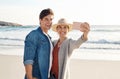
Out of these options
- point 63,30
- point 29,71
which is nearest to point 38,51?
point 29,71

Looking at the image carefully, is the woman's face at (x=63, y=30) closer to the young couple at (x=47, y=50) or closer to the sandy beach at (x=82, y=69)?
the young couple at (x=47, y=50)

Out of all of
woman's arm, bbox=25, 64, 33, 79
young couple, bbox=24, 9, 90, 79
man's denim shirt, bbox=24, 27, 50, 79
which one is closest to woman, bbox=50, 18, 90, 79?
young couple, bbox=24, 9, 90, 79

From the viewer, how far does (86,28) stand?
313cm

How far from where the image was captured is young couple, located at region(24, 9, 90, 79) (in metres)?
3.14

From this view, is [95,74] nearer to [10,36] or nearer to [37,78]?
[37,78]

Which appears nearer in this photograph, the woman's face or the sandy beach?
the woman's face

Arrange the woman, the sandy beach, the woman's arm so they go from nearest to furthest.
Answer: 1. the woman's arm
2. the woman
3. the sandy beach

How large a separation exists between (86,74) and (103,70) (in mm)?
519

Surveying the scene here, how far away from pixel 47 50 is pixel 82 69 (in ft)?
14.3

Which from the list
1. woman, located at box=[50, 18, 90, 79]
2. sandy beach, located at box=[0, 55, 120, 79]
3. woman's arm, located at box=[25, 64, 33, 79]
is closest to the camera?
woman's arm, located at box=[25, 64, 33, 79]

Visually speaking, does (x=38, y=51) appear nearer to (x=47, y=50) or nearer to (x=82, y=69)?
(x=47, y=50)

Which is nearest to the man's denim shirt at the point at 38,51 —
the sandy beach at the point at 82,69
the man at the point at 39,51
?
the man at the point at 39,51

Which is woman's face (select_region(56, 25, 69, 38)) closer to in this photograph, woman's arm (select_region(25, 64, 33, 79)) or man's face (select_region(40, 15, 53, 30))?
man's face (select_region(40, 15, 53, 30))

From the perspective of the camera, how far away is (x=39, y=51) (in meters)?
3.15
